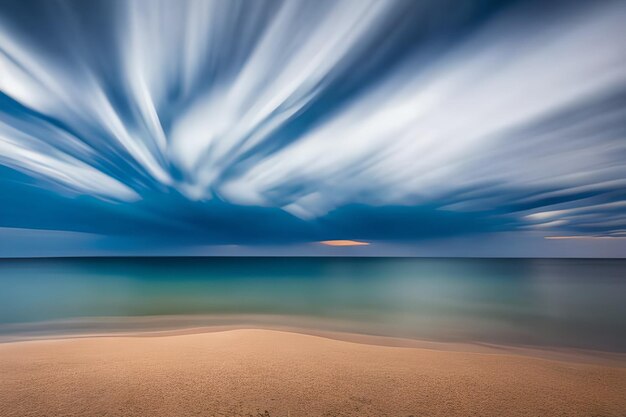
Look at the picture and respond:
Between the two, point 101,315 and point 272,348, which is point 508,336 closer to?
point 272,348

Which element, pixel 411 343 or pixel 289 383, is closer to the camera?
pixel 289 383

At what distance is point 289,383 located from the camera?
6008 millimetres

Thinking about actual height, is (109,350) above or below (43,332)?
above

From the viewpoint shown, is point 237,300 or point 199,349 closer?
point 199,349

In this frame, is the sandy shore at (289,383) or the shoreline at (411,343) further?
the shoreline at (411,343)

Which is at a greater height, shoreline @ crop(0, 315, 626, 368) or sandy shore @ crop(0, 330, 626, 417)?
sandy shore @ crop(0, 330, 626, 417)

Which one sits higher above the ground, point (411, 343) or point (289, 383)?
point (289, 383)

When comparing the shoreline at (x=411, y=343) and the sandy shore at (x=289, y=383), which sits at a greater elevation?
the sandy shore at (x=289, y=383)

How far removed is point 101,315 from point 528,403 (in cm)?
2234

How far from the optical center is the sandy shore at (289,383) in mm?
5051

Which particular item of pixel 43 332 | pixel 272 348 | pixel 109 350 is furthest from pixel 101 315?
pixel 272 348

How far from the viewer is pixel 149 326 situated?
16.1 m

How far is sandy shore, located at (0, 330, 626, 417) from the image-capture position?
5.05 meters

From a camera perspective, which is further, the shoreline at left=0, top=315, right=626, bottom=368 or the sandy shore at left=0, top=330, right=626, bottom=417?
the shoreline at left=0, top=315, right=626, bottom=368
